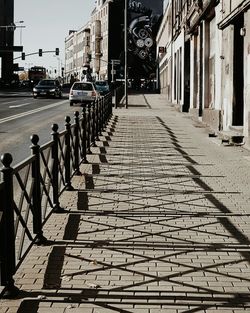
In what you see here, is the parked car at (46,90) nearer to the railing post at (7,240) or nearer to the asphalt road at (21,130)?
the asphalt road at (21,130)

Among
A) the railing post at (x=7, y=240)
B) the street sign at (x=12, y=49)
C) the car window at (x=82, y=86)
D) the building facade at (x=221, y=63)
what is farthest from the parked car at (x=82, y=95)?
the street sign at (x=12, y=49)

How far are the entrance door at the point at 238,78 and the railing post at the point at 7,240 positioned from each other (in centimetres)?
1310

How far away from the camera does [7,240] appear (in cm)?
470

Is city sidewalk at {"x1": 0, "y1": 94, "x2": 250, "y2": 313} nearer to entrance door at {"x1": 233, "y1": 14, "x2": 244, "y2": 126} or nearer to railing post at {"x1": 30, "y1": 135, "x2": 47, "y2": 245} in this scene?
railing post at {"x1": 30, "y1": 135, "x2": 47, "y2": 245}

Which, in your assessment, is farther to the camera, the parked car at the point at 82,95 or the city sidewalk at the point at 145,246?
the parked car at the point at 82,95

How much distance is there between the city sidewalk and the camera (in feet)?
15.1

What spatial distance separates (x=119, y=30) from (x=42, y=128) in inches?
3600

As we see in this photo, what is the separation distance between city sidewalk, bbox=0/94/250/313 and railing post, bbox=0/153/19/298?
142 mm

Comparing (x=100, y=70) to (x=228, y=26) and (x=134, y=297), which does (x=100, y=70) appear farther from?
(x=134, y=297)

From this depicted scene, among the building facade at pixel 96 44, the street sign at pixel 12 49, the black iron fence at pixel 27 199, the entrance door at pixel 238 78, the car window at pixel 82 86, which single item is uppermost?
the building facade at pixel 96 44

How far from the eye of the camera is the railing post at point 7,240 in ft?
15.2

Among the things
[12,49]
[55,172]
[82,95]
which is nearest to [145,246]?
[55,172]

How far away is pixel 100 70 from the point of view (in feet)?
387

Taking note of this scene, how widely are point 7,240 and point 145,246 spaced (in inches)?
73.6
